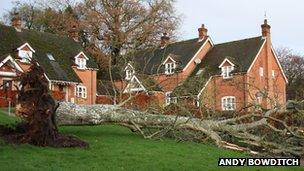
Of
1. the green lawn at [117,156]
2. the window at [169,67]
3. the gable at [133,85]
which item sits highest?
the window at [169,67]

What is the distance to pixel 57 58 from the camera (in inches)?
1783

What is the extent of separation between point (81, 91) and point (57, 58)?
13.3ft

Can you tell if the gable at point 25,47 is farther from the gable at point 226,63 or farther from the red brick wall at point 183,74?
the gable at point 226,63

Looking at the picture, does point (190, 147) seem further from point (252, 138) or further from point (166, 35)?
point (166, 35)

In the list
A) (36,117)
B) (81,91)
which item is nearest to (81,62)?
(81,91)

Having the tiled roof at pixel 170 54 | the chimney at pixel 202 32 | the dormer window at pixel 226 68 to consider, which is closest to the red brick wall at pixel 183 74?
the tiled roof at pixel 170 54

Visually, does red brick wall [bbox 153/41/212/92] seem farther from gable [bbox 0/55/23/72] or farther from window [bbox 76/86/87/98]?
gable [bbox 0/55/23/72]

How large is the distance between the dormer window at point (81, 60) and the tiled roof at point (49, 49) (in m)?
0.46

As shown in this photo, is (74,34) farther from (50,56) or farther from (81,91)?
(50,56)

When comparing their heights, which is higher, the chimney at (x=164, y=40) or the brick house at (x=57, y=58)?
the chimney at (x=164, y=40)

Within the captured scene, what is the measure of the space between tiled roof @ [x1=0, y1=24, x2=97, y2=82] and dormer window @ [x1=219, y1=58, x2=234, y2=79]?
12429 mm

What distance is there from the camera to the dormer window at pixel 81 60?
153 ft

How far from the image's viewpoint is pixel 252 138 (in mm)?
19328

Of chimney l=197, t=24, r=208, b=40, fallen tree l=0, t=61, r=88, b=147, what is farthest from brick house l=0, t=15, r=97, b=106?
fallen tree l=0, t=61, r=88, b=147
